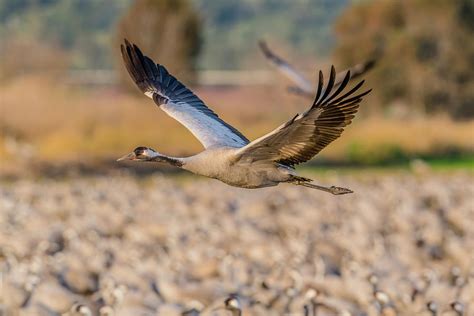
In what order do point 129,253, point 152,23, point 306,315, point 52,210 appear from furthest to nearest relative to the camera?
point 152,23, point 52,210, point 129,253, point 306,315

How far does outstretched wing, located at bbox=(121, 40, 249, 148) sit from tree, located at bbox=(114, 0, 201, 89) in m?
34.2

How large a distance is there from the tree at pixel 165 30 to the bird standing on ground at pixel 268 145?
34.9 m

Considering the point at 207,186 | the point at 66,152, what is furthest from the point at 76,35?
the point at 207,186

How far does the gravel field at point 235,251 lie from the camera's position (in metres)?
10.3

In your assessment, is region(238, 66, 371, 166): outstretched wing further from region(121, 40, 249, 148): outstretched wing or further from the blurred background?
the blurred background

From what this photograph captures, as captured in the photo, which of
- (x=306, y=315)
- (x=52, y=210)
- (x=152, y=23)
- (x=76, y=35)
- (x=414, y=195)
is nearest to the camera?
(x=306, y=315)

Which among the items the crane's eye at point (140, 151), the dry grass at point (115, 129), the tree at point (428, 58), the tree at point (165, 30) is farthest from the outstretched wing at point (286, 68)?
the tree at point (428, 58)

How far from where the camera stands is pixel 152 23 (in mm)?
43469

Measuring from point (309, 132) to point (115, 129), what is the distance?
1073 inches

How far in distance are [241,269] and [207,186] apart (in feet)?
37.7

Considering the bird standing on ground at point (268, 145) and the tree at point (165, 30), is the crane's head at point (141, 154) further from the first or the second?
the tree at point (165, 30)

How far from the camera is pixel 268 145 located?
6980mm


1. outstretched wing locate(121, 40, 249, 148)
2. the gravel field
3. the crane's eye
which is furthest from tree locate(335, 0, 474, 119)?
the crane's eye

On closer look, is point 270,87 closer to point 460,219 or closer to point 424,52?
point 424,52
